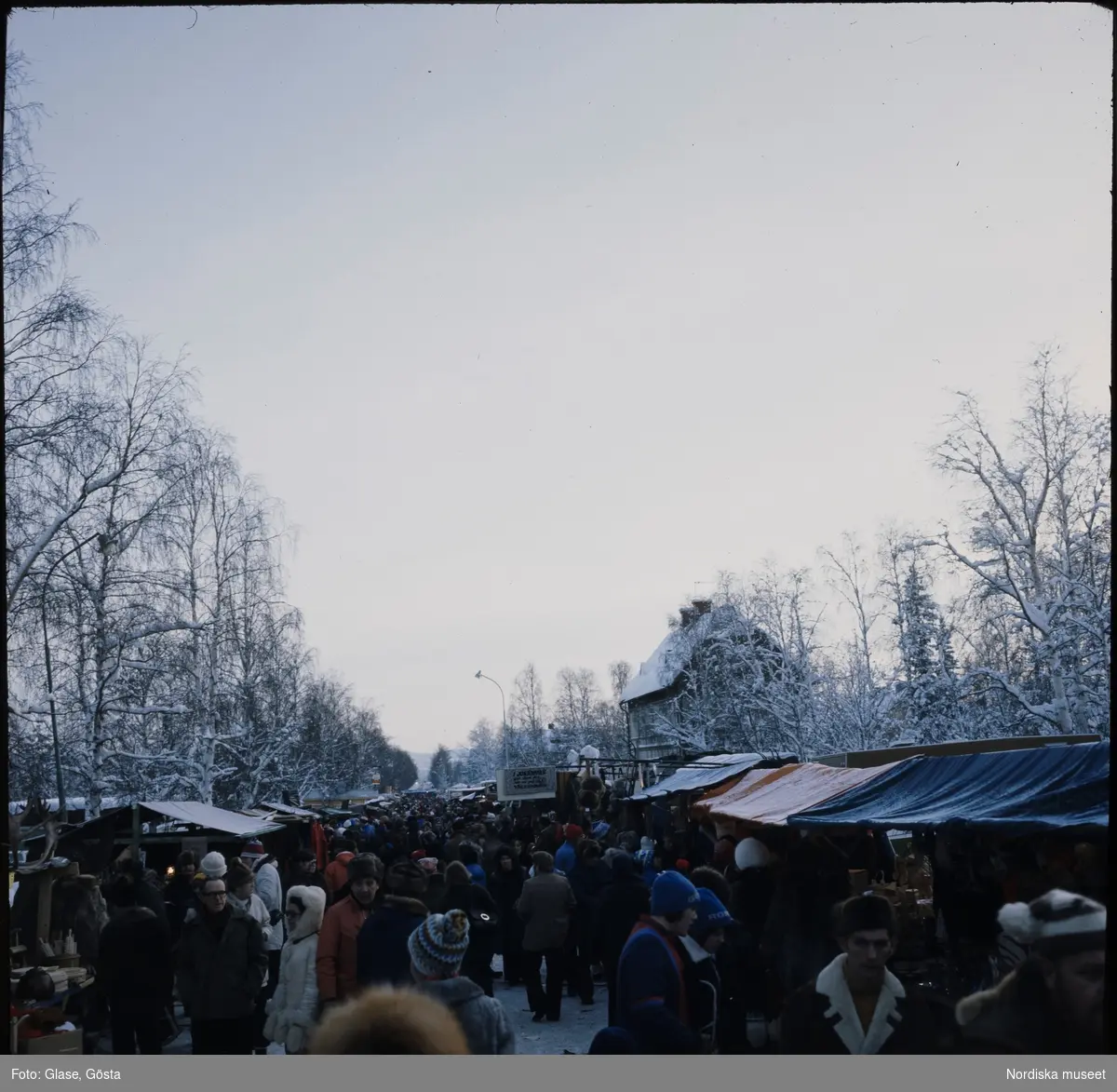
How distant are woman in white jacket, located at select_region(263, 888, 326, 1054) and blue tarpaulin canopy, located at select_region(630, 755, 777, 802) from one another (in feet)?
43.6

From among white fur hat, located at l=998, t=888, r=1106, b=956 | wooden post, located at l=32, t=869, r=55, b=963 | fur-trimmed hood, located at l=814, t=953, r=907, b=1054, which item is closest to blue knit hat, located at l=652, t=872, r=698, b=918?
fur-trimmed hood, located at l=814, t=953, r=907, b=1054

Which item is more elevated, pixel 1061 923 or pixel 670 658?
pixel 670 658

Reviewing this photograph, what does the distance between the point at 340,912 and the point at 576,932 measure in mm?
5384

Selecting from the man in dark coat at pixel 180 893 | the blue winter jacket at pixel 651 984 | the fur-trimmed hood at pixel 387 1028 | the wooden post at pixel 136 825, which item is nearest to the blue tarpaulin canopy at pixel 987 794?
the blue winter jacket at pixel 651 984

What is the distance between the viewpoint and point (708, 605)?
5191 cm

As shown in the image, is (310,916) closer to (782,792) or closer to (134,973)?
(134,973)

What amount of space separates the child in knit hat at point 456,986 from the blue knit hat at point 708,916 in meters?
1.76

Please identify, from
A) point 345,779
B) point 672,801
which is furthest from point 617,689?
point 672,801

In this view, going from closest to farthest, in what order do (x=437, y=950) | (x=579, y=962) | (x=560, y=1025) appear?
1. (x=437, y=950)
2. (x=560, y=1025)
3. (x=579, y=962)

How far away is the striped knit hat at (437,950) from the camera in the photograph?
173 inches

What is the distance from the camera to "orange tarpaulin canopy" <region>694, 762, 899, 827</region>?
1022 centimetres

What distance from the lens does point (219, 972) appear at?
6.79 m

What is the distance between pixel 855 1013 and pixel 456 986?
1.44 metres

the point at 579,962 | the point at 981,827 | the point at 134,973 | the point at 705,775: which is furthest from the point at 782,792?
the point at 705,775
